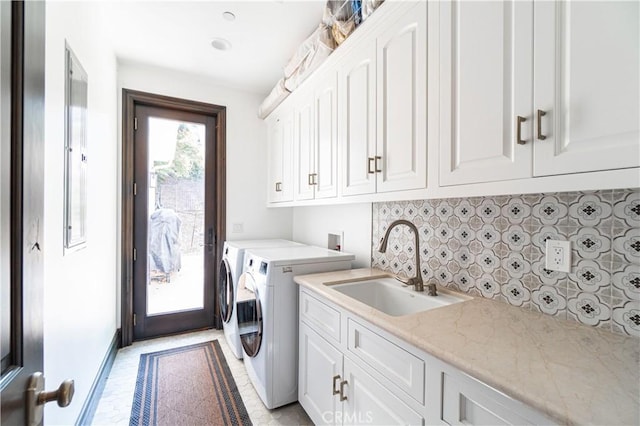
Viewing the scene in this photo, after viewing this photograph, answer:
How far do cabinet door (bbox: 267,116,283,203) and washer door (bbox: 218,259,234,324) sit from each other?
0.81 m

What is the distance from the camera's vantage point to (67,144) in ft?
4.20

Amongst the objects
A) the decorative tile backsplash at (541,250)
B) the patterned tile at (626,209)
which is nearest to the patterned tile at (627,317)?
the decorative tile backsplash at (541,250)

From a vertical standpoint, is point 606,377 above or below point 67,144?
below

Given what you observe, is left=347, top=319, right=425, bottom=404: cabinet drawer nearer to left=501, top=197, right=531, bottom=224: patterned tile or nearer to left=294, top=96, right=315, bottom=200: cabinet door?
left=501, top=197, right=531, bottom=224: patterned tile

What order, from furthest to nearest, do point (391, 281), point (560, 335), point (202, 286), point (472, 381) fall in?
point (202, 286)
point (391, 281)
point (560, 335)
point (472, 381)

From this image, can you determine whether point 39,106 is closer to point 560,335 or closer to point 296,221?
point 560,335

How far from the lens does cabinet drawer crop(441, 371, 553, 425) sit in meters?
0.66

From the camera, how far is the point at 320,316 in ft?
4.85

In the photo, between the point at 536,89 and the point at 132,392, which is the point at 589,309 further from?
the point at 132,392

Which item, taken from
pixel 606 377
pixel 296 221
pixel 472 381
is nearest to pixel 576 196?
pixel 606 377

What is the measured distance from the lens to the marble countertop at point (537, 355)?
58 cm

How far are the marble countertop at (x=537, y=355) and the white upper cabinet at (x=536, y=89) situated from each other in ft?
1.66

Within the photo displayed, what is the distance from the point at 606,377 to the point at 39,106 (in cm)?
142

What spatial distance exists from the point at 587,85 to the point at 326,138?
1.34 m
